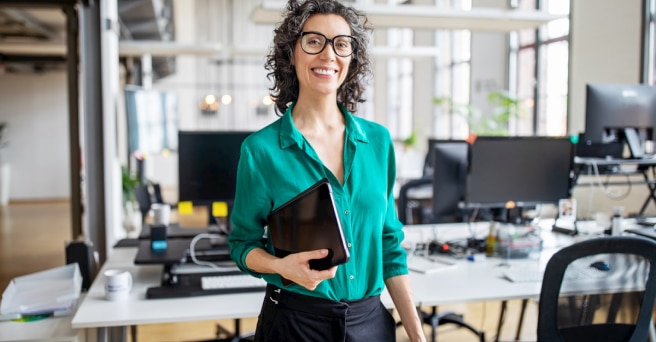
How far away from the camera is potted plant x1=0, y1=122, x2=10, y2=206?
11844 mm

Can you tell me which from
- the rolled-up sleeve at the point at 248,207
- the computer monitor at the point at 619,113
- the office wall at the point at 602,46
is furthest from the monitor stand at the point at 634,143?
the rolled-up sleeve at the point at 248,207

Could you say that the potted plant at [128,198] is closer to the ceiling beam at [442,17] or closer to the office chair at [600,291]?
the ceiling beam at [442,17]

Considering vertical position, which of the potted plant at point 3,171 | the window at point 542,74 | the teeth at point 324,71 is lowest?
the potted plant at point 3,171

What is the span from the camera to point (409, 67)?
41.1 ft

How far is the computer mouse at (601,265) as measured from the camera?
1.84 meters

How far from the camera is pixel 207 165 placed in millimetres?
2844

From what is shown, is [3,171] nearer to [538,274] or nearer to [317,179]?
[538,274]

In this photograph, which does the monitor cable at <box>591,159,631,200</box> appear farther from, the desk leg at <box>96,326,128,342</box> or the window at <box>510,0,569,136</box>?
the desk leg at <box>96,326,128,342</box>

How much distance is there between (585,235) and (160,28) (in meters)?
6.61

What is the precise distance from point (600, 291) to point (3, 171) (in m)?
12.5

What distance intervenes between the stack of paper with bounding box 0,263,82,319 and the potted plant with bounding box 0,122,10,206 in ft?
35.4

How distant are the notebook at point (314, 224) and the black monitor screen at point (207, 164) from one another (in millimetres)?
1609

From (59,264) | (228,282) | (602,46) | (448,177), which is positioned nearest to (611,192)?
(448,177)

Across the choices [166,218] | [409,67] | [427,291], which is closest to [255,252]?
[427,291]
